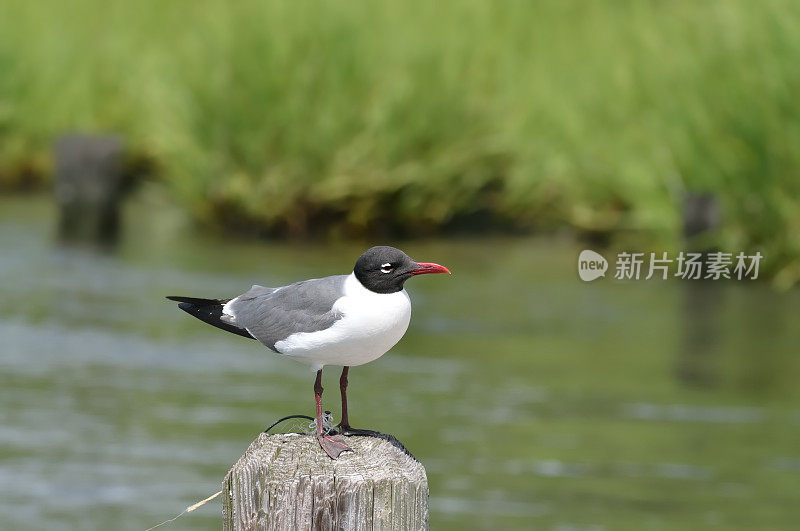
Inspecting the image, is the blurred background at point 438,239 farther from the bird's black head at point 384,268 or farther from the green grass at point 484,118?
the bird's black head at point 384,268

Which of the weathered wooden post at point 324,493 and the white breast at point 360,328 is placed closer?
the white breast at point 360,328

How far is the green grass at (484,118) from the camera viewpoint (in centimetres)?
1277

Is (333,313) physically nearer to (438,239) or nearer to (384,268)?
(384,268)

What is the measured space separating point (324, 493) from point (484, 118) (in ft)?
45.4

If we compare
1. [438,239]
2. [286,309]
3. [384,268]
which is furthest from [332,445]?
[438,239]

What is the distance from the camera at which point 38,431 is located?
725cm

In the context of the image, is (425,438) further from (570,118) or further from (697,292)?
(570,118)

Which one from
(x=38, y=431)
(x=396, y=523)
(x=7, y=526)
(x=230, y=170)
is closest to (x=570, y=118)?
(x=230, y=170)

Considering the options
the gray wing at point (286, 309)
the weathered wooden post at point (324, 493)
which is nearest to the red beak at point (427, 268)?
the gray wing at point (286, 309)

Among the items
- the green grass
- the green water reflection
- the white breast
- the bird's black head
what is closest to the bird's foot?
the white breast

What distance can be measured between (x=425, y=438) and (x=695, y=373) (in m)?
2.76

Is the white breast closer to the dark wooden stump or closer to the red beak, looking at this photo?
the red beak

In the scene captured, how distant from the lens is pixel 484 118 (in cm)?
1656

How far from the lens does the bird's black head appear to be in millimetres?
2869
